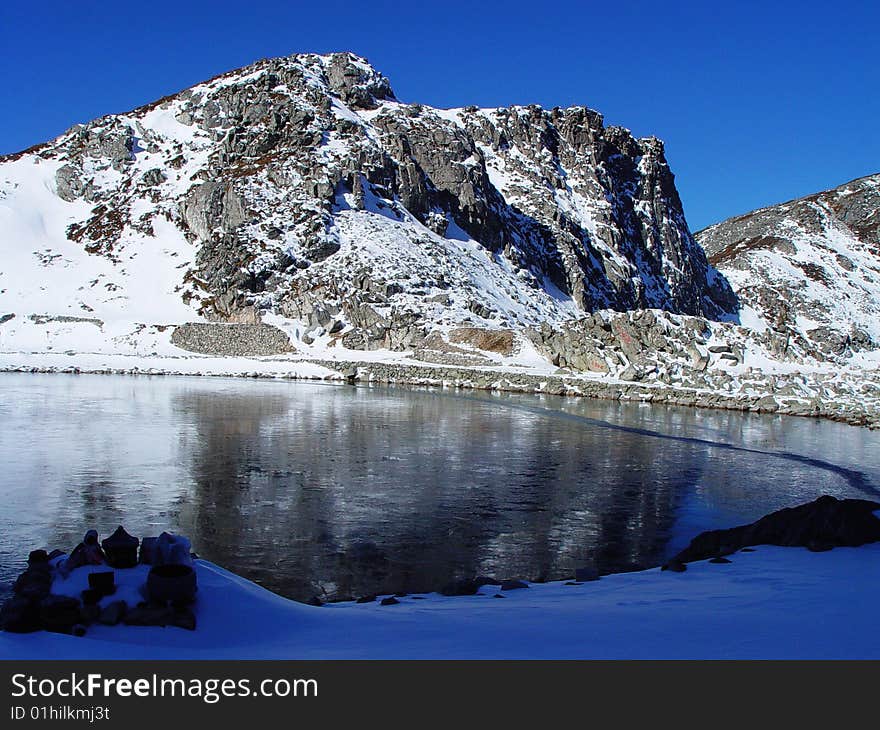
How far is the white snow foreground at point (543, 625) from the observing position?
612 centimetres

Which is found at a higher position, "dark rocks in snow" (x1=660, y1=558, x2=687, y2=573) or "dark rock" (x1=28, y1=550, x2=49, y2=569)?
"dark rock" (x1=28, y1=550, x2=49, y2=569)

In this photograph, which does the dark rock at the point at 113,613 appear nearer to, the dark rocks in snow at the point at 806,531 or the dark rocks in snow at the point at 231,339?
the dark rocks in snow at the point at 806,531

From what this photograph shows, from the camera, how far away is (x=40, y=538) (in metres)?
11.5

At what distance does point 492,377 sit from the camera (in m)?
51.0

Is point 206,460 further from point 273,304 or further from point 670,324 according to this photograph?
point 273,304

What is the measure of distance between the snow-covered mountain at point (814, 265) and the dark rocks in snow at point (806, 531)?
73.2 m

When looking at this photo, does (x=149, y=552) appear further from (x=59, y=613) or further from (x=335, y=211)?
(x=335, y=211)

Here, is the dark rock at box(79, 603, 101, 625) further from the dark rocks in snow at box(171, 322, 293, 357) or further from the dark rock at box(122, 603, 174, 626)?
the dark rocks in snow at box(171, 322, 293, 357)

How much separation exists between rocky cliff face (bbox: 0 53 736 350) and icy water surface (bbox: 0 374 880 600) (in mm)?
35764

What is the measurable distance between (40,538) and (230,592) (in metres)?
5.47

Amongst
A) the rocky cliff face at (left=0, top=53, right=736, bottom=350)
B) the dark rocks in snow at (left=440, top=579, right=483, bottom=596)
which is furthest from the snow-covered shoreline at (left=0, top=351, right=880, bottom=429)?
the dark rocks in snow at (left=440, top=579, right=483, bottom=596)

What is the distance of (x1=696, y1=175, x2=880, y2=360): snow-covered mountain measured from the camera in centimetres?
11425

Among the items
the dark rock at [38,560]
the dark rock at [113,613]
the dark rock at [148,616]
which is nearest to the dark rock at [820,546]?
the dark rock at [148,616]
